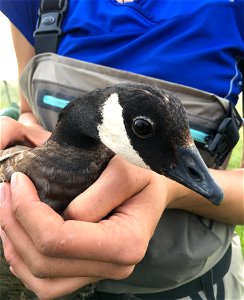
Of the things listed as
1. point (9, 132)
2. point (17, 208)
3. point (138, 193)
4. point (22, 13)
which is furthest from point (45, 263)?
point (22, 13)

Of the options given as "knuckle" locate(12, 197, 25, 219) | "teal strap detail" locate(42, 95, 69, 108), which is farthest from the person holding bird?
"teal strap detail" locate(42, 95, 69, 108)

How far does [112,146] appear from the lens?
2.64ft

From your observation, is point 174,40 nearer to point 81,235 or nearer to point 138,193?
point 138,193

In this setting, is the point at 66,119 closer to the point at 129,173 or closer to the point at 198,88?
the point at 129,173

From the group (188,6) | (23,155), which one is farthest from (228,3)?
(23,155)

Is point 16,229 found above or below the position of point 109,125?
below

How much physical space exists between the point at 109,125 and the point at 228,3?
1.82 feet

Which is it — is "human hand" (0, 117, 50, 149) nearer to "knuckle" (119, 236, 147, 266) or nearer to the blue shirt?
the blue shirt

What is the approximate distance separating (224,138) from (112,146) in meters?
0.35

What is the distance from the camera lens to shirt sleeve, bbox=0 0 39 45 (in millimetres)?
1193

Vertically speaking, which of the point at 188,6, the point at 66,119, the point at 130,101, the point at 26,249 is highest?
the point at 188,6

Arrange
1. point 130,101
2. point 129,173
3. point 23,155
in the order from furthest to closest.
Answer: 1. point 23,155
2. point 129,173
3. point 130,101

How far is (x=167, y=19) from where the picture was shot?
3.42 ft

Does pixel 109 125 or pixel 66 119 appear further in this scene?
pixel 66 119
